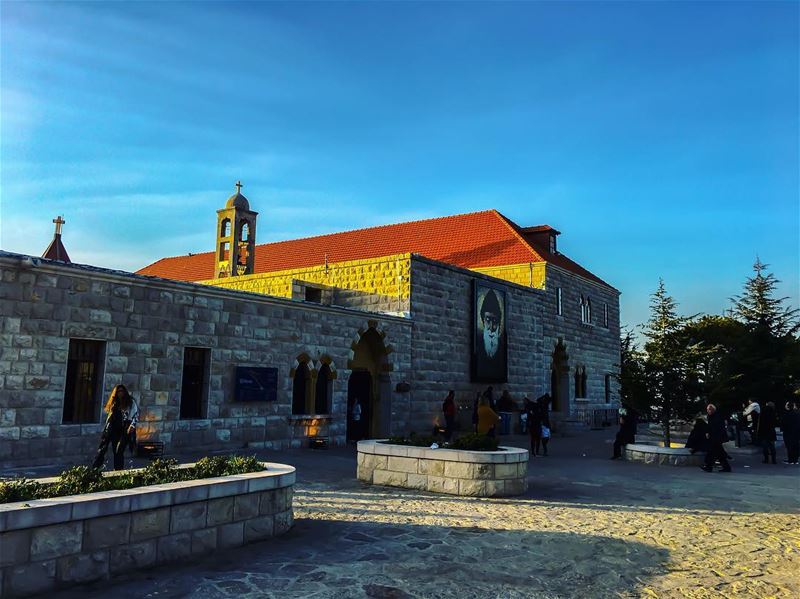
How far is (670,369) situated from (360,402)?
918 cm

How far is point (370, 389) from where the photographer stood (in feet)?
62.6

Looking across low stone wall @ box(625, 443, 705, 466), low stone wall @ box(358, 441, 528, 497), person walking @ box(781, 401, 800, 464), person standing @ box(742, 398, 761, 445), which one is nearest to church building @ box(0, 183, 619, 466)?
low stone wall @ box(358, 441, 528, 497)

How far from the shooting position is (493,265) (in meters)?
27.2

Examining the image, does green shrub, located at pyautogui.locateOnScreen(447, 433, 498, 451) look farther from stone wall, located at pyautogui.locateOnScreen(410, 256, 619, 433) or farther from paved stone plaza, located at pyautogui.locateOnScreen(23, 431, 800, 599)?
stone wall, located at pyautogui.locateOnScreen(410, 256, 619, 433)

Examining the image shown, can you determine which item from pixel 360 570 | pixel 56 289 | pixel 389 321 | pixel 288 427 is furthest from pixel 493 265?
pixel 360 570

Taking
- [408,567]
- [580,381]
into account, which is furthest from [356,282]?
[408,567]

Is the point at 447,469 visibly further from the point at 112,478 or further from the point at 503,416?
the point at 503,416

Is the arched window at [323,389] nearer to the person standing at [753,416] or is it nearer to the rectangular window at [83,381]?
the rectangular window at [83,381]

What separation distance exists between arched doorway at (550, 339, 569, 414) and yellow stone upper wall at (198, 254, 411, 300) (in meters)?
11.8

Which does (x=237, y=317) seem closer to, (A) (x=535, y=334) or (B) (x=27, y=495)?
(B) (x=27, y=495)

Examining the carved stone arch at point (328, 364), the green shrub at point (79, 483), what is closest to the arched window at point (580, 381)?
the carved stone arch at point (328, 364)

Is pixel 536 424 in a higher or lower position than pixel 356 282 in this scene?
lower

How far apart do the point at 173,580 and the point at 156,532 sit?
509mm

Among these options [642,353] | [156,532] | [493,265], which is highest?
[493,265]
